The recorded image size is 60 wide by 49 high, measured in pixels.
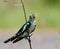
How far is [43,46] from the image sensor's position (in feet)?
11.0

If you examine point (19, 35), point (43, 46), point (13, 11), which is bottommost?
point (13, 11)

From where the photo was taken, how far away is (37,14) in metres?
4.86

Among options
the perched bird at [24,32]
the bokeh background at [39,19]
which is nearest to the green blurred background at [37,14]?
the bokeh background at [39,19]

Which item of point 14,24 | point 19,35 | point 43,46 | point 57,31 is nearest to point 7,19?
point 14,24

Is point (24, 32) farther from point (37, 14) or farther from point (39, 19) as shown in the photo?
point (37, 14)

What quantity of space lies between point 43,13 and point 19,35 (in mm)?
3431

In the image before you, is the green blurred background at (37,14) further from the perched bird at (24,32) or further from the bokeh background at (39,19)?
the perched bird at (24,32)

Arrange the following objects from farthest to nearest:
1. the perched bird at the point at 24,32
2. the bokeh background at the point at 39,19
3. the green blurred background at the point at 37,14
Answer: the green blurred background at the point at 37,14, the bokeh background at the point at 39,19, the perched bird at the point at 24,32

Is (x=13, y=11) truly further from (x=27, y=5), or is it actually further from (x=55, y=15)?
(x=55, y=15)

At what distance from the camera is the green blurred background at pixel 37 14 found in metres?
4.57

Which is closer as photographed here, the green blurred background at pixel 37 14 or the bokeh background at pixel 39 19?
the bokeh background at pixel 39 19

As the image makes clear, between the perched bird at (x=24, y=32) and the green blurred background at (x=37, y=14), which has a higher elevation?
the perched bird at (x=24, y=32)

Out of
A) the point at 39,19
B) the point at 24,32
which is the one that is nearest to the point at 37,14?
the point at 39,19

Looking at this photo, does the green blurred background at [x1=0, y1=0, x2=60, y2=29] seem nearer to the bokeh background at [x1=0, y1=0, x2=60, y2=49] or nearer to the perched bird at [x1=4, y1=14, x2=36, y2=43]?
the bokeh background at [x1=0, y1=0, x2=60, y2=49]
